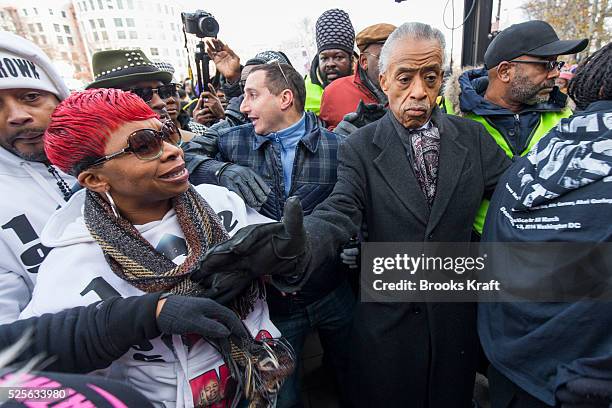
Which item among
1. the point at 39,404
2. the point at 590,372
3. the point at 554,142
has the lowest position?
the point at 590,372

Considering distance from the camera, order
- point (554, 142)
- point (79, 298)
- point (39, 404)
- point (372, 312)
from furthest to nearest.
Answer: point (372, 312) < point (554, 142) < point (79, 298) < point (39, 404)

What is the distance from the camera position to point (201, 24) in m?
2.76

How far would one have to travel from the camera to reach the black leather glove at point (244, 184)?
168 centimetres

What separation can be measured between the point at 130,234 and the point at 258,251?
18.2 inches

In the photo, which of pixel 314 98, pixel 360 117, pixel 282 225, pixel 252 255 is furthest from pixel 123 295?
pixel 314 98

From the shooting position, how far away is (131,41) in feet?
209

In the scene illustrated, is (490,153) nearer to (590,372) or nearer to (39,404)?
(590,372)

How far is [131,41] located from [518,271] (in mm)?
78652

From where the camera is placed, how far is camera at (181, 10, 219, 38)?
2766 millimetres

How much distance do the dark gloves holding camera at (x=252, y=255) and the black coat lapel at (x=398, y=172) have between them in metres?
0.67

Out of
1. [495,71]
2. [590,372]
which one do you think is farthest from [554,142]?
[495,71]

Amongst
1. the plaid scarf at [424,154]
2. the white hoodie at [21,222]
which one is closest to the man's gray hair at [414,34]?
the plaid scarf at [424,154]

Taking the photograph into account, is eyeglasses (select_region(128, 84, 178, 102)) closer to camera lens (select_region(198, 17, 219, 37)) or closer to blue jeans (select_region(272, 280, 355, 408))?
camera lens (select_region(198, 17, 219, 37))

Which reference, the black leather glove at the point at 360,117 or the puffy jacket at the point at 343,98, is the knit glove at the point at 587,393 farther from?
the puffy jacket at the point at 343,98
